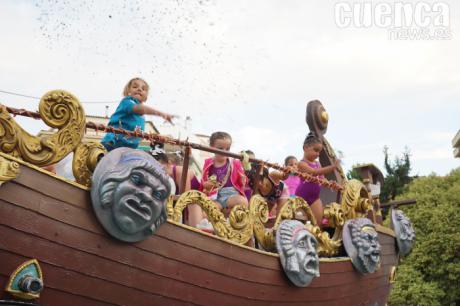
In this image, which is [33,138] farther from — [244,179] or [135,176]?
[244,179]

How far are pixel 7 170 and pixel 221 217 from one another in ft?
5.32

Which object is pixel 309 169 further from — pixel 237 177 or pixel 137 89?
pixel 137 89

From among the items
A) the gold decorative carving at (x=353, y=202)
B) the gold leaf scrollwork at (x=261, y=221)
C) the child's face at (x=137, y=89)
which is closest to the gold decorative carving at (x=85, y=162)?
the child's face at (x=137, y=89)

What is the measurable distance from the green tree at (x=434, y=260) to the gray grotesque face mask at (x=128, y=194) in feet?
52.2

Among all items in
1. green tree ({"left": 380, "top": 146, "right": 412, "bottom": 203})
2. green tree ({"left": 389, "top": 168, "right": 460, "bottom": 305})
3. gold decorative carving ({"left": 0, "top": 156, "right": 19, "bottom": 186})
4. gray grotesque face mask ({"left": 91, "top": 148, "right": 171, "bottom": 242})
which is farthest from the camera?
green tree ({"left": 380, "top": 146, "right": 412, "bottom": 203})

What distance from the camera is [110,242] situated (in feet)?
9.84

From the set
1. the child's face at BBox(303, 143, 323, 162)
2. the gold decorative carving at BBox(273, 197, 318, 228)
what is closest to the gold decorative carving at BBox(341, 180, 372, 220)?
the child's face at BBox(303, 143, 323, 162)

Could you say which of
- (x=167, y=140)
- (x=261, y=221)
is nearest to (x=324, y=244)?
(x=261, y=221)

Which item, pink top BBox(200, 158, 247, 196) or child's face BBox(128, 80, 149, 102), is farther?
pink top BBox(200, 158, 247, 196)

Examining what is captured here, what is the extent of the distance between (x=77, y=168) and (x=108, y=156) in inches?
7.1

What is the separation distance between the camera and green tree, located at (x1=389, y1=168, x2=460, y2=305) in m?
17.2

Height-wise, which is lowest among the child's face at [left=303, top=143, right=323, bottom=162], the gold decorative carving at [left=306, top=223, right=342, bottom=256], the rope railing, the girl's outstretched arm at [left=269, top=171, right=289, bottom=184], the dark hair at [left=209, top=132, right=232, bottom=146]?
the gold decorative carving at [left=306, top=223, right=342, bottom=256]

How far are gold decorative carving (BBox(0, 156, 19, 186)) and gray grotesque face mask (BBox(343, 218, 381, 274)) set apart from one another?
11.4 feet

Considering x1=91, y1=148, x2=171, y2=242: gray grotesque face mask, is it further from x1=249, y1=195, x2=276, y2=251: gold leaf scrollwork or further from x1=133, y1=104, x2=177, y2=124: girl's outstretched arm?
x1=249, y1=195, x2=276, y2=251: gold leaf scrollwork
